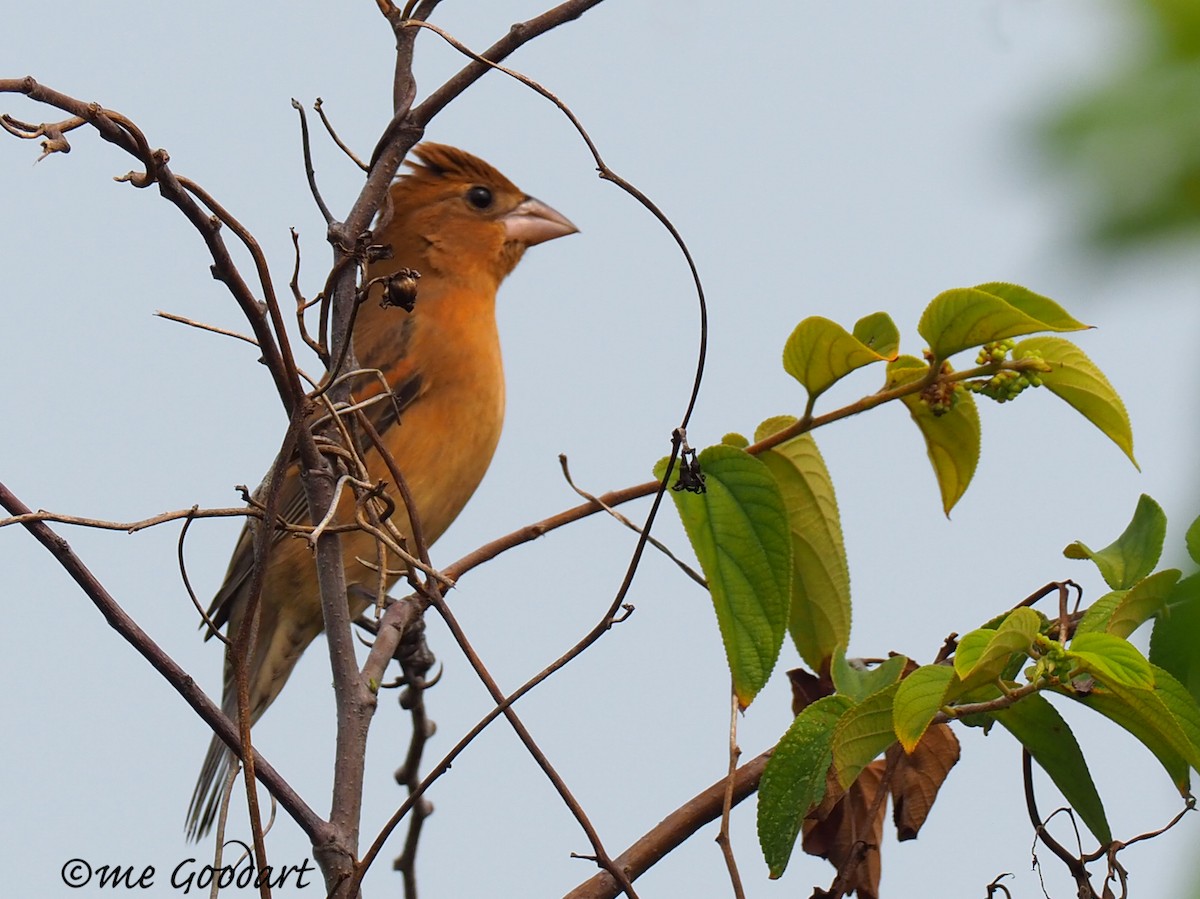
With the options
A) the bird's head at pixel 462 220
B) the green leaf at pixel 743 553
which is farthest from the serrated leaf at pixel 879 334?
the bird's head at pixel 462 220

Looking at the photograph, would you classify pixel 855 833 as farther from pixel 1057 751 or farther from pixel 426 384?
pixel 426 384

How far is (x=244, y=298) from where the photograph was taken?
1.84 m

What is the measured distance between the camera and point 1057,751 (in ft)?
6.26

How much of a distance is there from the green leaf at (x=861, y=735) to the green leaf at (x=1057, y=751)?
0.17 metres

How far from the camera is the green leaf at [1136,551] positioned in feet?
6.24

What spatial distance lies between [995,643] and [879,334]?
2.13ft

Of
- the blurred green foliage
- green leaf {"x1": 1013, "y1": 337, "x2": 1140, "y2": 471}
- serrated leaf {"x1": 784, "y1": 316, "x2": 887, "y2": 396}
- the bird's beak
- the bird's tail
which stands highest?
the bird's beak

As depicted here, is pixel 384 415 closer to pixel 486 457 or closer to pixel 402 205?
pixel 486 457

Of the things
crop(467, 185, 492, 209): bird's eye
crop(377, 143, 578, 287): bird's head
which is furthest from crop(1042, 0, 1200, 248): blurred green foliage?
crop(467, 185, 492, 209): bird's eye

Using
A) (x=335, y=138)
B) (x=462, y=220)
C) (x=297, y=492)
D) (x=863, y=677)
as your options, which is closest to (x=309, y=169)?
(x=335, y=138)

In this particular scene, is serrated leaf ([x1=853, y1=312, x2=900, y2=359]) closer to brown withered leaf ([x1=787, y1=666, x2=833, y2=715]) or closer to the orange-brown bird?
brown withered leaf ([x1=787, y1=666, x2=833, y2=715])

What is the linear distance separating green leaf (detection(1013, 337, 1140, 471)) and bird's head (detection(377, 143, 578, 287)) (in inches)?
133

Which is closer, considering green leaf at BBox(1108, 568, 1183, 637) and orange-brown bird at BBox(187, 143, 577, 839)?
green leaf at BBox(1108, 568, 1183, 637)

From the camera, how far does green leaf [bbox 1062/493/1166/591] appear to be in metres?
1.90
